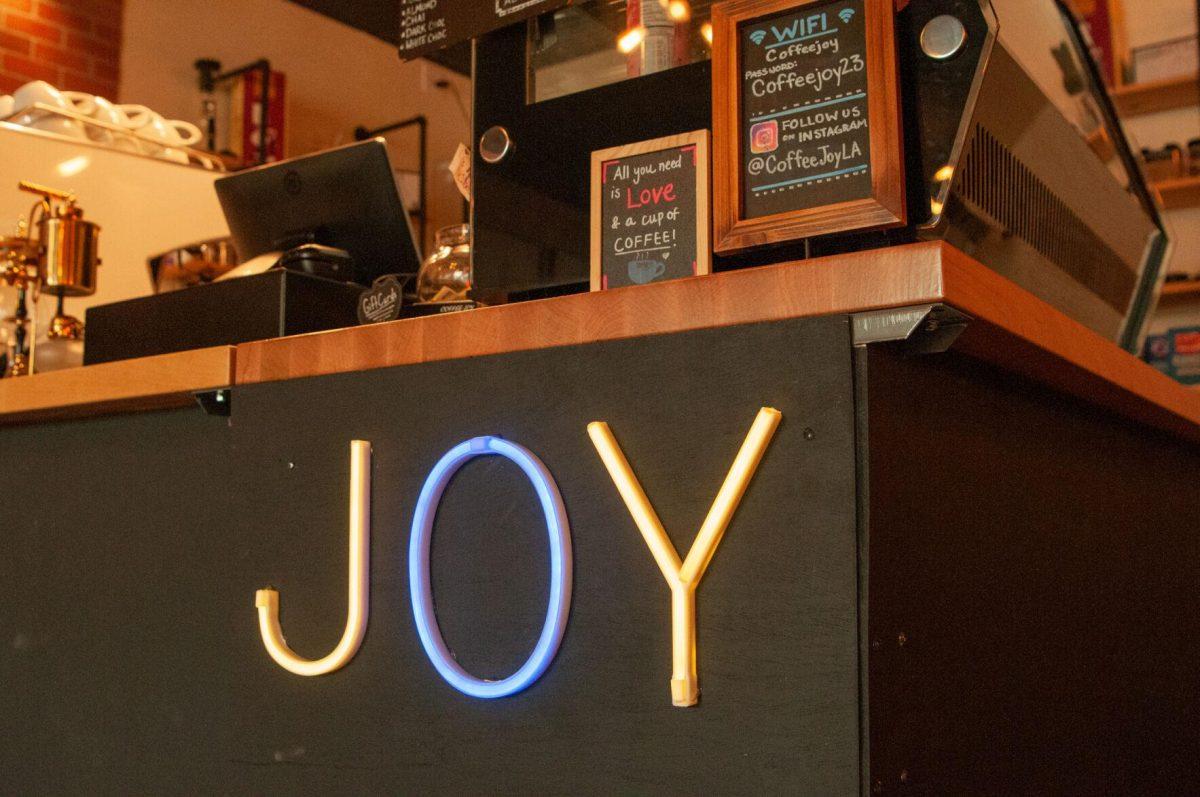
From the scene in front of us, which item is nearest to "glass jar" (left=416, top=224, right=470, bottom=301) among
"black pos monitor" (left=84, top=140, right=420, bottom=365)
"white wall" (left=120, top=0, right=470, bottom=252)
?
"black pos monitor" (left=84, top=140, right=420, bottom=365)

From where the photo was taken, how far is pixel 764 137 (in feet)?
3.25

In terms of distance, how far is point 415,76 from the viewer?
19.5 feet

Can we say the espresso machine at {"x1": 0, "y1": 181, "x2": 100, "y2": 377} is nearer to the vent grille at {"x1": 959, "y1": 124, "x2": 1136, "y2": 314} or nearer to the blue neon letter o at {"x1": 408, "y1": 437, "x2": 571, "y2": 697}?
the blue neon letter o at {"x1": 408, "y1": 437, "x2": 571, "y2": 697}

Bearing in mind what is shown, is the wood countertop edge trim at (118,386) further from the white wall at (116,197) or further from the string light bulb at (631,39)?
the white wall at (116,197)

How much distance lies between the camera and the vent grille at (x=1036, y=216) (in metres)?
1.05

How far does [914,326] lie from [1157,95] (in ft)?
11.8

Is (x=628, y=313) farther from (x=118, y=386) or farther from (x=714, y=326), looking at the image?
(x=118, y=386)

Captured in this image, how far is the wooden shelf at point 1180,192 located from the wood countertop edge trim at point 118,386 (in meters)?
3.31

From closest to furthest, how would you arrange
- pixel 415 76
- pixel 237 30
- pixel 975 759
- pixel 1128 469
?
pixel 975 759, pixel 1128 469, pixel 237 30, pixel 415 76

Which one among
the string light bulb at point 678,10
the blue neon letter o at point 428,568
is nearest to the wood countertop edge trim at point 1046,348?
the blue neon letter o at point 428,568

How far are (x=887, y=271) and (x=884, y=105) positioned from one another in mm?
202

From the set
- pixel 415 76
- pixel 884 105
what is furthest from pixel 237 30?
pixel 884 105

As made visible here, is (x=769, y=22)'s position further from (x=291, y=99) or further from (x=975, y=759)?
(x=291, y=99)

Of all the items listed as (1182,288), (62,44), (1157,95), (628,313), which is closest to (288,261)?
(628,313)
